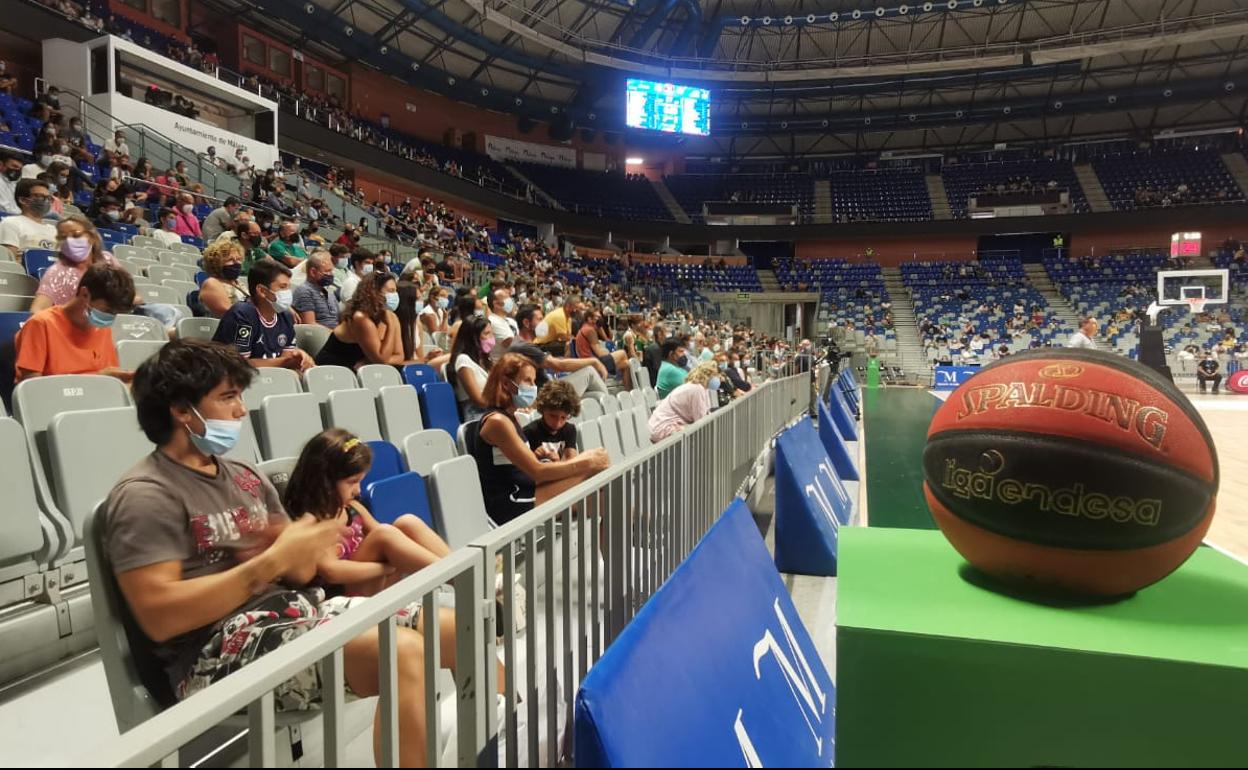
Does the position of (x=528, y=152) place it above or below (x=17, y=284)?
above

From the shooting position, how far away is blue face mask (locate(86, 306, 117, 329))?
3498mm

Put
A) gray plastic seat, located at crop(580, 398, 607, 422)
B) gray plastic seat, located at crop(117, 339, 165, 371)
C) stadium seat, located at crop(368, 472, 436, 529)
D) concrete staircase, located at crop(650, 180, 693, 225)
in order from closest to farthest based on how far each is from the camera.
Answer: stadium seat, located at crop(368, 472, 436, 529) → gray plastic seat, located at crop(117, 339, 165, 371) → gray plastic seat, located at crop(580, 398, 607, 422) → concrete staircase, located at crop(650, 180, 693, 225)

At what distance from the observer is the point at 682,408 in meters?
5.41

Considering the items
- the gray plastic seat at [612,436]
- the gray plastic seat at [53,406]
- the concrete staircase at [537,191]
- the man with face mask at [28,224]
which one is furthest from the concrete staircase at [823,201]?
the gray plastic seat at [53,406]

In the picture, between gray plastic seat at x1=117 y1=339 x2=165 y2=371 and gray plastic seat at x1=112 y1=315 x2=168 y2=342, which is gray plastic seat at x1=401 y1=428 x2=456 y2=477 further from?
gray plastic seat at x1=112 y1=315 x2=168 y2=342

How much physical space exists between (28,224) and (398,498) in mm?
5583

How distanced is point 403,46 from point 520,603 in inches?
1123

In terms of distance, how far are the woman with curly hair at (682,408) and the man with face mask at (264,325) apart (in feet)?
8.36

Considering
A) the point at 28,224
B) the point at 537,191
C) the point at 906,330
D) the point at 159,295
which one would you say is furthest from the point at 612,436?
the point at 537,191

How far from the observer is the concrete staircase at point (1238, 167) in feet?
99.3

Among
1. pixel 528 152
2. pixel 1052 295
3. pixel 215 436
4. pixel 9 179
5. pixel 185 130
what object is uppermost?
pixel 528 152

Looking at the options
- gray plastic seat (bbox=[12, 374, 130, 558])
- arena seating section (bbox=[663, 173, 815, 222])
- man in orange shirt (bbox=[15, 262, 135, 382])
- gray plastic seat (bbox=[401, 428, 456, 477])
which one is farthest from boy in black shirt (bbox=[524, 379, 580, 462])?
arena seating section (bbox=[663, 173, 815, 222])

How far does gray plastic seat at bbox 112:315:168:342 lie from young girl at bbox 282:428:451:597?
313 centimetres

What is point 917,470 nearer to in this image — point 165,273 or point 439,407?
point 439,407
